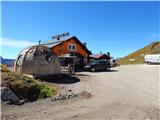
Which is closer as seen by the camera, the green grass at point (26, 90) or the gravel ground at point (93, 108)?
the gravel ground at point (93, 108)

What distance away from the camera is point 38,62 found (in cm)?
2544

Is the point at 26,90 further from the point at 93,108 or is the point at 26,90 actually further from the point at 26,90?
the point at 93,108

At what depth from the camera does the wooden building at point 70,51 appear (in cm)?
4350

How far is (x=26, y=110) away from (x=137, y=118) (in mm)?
5922

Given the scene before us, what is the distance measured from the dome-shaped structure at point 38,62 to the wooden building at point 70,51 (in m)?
15.6

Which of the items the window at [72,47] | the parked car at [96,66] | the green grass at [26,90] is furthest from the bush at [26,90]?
the window at [72,47]

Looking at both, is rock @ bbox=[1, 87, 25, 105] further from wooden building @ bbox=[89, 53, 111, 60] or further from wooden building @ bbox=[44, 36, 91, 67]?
wooden building @ bbox=[89, 53, 111, 60]

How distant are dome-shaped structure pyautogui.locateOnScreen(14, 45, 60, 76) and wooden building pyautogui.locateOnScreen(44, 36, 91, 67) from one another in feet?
51.3

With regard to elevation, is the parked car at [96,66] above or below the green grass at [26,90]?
above

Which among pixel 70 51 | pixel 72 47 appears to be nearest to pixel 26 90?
pixel 70 51

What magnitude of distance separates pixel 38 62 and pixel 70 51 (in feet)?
68.5

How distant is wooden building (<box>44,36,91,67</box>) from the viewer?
1713 inches

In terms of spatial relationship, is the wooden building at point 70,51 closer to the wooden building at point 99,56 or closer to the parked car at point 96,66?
the parked car at point 96,66

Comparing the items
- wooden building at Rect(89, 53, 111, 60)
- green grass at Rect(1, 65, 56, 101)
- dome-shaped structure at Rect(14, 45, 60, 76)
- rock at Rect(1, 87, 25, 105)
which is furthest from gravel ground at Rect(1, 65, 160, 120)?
wooden building at Rect(89, 53, 111, 60)
